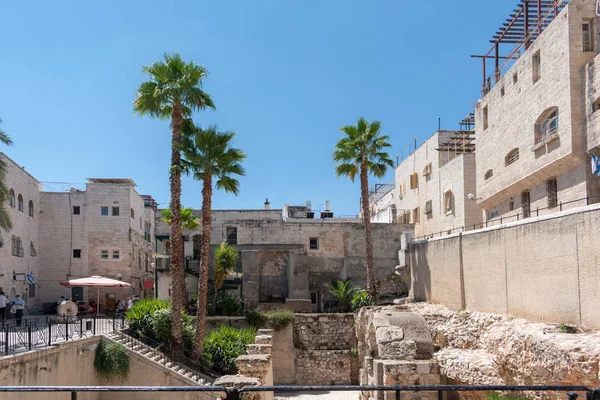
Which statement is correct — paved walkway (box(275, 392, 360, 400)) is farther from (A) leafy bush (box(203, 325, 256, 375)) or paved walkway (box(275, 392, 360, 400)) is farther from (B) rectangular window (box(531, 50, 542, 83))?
(B) rectangular window (box(531, 50, 542, 83))

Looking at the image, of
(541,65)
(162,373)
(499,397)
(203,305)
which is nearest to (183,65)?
(203,305)

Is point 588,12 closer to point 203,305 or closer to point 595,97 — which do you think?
point 595,97

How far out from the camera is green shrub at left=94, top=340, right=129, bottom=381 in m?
20.3

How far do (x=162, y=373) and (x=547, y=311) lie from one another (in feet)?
45.2

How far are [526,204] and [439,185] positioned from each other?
1100 cm

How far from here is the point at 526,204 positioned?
939 inches

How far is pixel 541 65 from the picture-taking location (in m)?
21.4

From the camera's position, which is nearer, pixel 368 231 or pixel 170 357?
pixel 170 357

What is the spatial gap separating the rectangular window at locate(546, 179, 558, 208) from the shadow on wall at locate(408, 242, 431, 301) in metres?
6.41

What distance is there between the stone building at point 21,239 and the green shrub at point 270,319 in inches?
522

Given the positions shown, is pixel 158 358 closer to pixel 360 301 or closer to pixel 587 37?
pixel 360 301

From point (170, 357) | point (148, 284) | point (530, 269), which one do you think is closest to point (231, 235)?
point (148, 284)

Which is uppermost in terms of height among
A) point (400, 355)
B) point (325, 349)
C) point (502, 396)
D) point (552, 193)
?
point (552, 193)

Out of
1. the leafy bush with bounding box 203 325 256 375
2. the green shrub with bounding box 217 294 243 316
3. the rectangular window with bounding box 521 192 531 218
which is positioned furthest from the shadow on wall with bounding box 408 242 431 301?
the green shrub with bounding box 217 294 243 316
